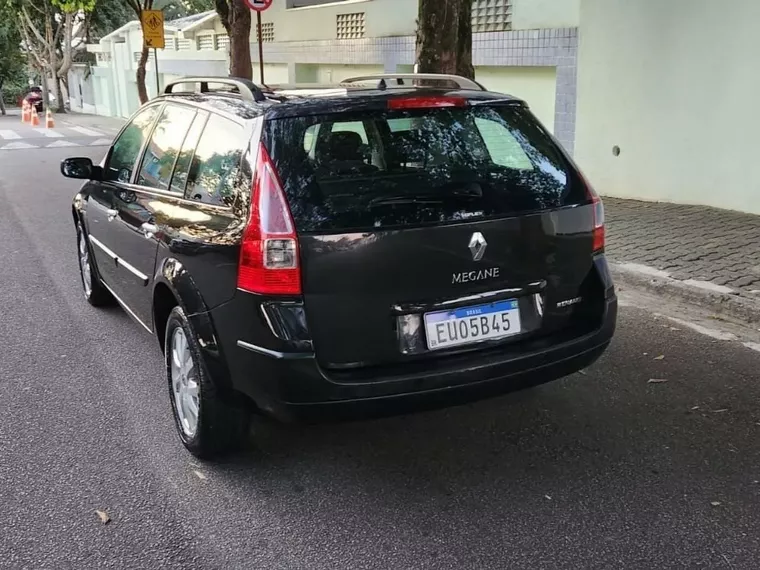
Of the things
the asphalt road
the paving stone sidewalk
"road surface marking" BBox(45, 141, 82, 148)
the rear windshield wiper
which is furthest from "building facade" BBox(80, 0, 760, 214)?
"road surface marking" BBox(45, 141, 82, 148)

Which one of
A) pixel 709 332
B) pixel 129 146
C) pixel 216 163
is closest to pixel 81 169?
pixel 129 146

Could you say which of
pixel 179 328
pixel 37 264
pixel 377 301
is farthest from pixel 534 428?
pixel 37 264

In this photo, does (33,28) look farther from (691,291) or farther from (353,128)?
(353,128)

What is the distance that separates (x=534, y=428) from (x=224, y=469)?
154cm

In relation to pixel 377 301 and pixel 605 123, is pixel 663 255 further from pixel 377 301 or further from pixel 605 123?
pixel 377 301

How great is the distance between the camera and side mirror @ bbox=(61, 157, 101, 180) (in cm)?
512

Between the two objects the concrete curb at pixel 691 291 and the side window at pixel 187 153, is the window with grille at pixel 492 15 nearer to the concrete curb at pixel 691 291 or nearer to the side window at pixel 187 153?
the concrete curb at pixel 691 291

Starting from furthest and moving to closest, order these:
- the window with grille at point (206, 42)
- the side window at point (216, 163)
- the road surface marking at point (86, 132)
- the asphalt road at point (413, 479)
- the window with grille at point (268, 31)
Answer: the road surface marking at point (86, 132) < the window with grille at point (206, 42) < the window with grille at point (268, 31) < the side window at point (216, 163) < the asphalt road at point (413, 479)

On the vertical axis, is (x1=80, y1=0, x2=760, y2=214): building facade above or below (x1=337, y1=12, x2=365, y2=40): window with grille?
below

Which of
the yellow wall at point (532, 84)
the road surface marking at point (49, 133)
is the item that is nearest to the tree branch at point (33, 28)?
the road surface marking at point (49, 133)

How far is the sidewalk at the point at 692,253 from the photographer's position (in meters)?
5.64

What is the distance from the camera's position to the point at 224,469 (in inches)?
139

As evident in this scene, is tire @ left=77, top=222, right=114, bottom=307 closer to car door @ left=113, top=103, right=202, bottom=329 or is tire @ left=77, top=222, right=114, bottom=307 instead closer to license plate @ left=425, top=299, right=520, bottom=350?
car door @ left=113, top=103, right=202, bottom=329

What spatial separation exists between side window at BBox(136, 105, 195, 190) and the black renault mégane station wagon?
0.23 m
